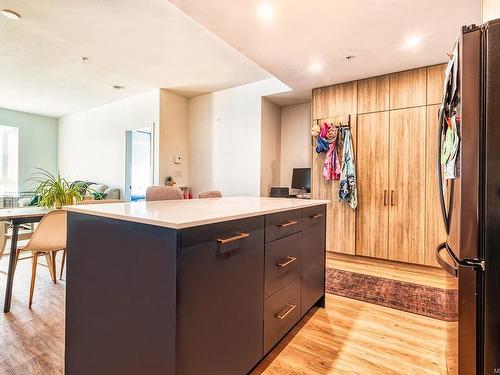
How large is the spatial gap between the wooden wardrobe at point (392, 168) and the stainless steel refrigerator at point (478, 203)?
2.51 m

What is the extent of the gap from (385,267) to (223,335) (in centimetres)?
292

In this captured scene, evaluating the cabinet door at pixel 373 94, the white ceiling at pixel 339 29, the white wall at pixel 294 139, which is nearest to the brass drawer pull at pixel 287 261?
the white ceiling at pixel 339 29

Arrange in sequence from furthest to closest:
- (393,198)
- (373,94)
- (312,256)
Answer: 1. (373,94)
2. (393,198)
3. (312,256)

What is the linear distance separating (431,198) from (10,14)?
491 centimetres

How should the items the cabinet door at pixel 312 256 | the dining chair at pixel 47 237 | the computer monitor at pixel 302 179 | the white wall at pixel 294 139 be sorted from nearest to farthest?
the cabinet door at pixel 312 256 < the dining chair at pixel 47 237 < the computer monitor at pixel 302 179 < the white wall at pixel 294 139

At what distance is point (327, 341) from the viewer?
173cm

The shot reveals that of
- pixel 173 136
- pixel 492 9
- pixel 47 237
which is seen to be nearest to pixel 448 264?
pixel 492 9

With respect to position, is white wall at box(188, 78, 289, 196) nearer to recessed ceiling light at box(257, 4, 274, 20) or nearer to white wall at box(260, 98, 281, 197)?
white wall at box(260, 98, 281, 197)

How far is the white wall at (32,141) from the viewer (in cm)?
637

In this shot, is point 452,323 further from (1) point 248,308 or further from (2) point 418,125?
(2) point 418,125

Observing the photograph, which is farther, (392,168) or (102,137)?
(102,137)

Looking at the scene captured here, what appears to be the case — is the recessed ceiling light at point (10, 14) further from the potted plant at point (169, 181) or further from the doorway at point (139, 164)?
the doorway at point (139, 164)

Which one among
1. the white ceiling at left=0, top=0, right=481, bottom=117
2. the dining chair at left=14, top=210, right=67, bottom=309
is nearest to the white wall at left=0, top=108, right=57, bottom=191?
the white ceiling at left=0, top=0, right=481, bottom=117

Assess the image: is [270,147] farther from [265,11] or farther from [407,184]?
[265,11]
